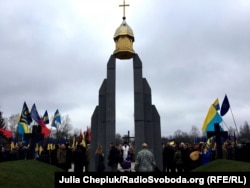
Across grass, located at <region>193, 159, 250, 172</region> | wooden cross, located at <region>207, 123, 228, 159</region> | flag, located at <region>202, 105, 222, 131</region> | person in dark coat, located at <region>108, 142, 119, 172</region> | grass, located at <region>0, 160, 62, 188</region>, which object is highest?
flag, located at <region>202, 105, 222, 131</region>

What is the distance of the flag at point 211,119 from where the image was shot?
17.5 metres

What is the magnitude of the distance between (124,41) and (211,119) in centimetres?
687

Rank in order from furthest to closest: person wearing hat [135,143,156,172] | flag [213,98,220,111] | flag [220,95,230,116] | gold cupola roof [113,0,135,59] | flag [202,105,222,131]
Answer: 1. gold cupola roof [113,0,135,59]
2. flag [213,98,220,111]
3. flag [220,95,230,116]
4. flag [202,105,222,131]
5. person wearing hat [135,143,156,172]

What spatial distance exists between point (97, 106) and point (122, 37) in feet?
14.6

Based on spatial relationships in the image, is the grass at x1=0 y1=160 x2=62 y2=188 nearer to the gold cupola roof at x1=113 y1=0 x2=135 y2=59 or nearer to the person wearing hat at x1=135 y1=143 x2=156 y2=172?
the person wearing hat at x1=135 y1=143 x2=156 y2=172

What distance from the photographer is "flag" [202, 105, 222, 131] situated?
1745 centimetres

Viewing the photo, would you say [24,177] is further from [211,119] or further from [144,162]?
[211,119]

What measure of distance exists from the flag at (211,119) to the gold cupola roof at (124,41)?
5768 millimetres

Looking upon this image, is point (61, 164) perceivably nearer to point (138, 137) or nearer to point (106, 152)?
point (106, 152)

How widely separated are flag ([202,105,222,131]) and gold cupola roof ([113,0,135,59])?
18.9ft

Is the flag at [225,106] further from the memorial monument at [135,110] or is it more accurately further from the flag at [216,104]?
the memorial monument at [135,110]

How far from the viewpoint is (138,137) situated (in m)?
17.6

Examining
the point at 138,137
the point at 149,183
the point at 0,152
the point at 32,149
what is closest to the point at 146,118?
the point at 138,137

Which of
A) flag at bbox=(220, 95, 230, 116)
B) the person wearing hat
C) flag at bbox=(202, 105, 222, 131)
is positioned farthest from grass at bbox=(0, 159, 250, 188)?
flag at bbox=(220, 95, 230, 116)
